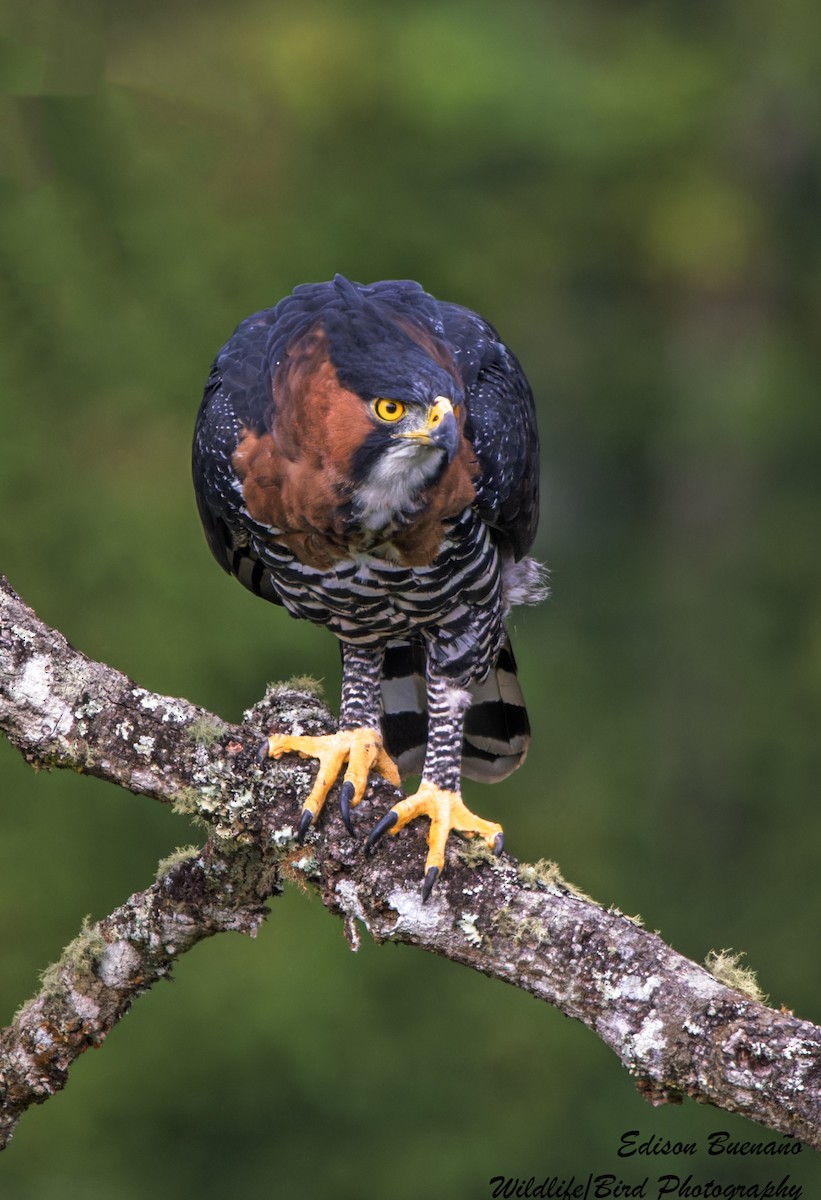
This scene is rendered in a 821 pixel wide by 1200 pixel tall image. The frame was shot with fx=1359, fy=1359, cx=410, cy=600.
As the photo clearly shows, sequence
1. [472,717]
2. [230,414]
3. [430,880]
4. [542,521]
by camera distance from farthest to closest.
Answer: [542,521]
[472,717]
[230,414]
[430,880]

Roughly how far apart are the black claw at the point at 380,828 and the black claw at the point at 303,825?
5.4 inches

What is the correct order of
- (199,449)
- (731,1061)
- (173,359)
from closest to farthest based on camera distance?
(731,1061)
(199,449)
(173,359)

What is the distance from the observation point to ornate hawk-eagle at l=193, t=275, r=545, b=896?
3045 millimetres

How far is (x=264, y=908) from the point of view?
3131 millimetres

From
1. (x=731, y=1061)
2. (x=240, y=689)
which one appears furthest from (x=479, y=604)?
(x=240, y=689)

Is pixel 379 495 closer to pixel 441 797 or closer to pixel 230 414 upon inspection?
pixel 230 414

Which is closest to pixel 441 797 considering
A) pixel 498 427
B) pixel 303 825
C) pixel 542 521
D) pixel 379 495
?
pixel 303 825

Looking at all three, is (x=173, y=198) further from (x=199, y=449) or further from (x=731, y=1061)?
(x=731, y=1061)

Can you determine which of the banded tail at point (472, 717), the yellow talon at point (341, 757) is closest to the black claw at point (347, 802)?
the yellow talon at point (341, 757)

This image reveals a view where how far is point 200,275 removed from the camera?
6.75 meters

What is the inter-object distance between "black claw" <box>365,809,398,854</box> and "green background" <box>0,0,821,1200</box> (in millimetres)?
3574

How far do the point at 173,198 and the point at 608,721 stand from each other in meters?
3.67

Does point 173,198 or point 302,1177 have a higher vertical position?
point 173,198

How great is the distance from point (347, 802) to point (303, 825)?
144 millimetres
